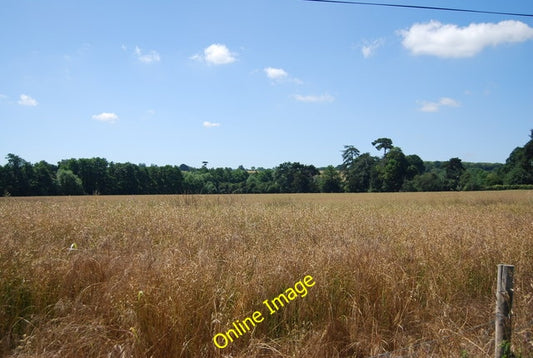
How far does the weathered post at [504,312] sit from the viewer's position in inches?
108

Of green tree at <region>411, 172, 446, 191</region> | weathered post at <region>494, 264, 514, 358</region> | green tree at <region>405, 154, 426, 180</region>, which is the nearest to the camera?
weathered post at <region>494, 264, 514, 358</region>

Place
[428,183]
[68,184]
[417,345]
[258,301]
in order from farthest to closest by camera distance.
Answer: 1. [428,183]
2. [68,184]
3. [258,301]
4. [417,345]

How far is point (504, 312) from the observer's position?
2.86 m

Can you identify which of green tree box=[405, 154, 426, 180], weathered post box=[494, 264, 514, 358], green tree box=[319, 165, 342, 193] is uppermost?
green tree box=[405, 154, 426, 180]

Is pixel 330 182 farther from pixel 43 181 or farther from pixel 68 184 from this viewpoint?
pixel 43 181

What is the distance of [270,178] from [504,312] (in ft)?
293

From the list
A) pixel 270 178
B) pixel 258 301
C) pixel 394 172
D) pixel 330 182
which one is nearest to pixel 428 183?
pixel 394 172

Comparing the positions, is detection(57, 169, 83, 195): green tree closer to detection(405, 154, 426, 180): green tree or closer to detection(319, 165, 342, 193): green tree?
detection(319, 165, 342, 193): green tree

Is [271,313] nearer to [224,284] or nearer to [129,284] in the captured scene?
[224,284]

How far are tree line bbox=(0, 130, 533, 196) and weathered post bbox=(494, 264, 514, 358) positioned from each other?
49492 mm

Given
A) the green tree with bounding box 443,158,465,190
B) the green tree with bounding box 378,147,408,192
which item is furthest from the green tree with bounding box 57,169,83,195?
the green tree with bounding box 443,158,465,190

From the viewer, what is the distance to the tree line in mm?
48406

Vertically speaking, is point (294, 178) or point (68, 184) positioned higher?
point (294, 178)

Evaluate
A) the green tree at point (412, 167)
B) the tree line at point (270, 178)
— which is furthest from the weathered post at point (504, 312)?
the green tree at point (412, 167)
